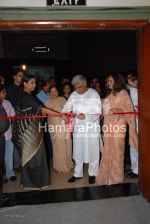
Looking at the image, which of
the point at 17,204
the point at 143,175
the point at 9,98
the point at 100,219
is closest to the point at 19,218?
the point at 17,204

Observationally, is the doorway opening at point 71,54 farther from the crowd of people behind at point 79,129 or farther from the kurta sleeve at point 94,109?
the kurta sleeve at point 94,109

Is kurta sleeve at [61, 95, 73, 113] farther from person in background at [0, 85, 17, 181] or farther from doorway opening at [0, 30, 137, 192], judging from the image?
doorway opening at [0, 30, 137, 192]

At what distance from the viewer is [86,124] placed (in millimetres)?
5434

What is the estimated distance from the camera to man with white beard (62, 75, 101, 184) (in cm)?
534

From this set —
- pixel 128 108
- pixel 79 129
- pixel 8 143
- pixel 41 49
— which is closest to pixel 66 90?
pixel 79 129

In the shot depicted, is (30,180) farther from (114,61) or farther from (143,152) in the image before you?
(114,61)

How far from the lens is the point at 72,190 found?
5.03 m

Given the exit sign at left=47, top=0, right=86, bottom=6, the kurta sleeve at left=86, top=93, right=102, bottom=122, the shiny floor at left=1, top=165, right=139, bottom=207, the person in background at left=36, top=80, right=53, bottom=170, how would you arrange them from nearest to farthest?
the shiny floor at left=1, top=165, right=139, bottom=207 → the exit sign at left=47, top=0, right=86, bottom=6 → the kurta sleeve at left=86, top=93, right=102, bottom=122 → the person in background at left=36, top=80, right=53, bottom=170

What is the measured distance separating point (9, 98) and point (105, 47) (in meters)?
5.34

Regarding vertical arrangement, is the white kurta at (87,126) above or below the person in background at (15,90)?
below

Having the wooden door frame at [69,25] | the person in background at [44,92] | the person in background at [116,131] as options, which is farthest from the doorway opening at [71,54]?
the wooden door frame at [69,25]

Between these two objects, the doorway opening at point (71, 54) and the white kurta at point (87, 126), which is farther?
the doorway opening at point (71, 54)

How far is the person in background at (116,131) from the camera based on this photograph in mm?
5121

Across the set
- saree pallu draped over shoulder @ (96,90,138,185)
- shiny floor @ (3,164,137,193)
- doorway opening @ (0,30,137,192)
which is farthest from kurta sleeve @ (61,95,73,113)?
doorway opening @ (0,30,137,192)
